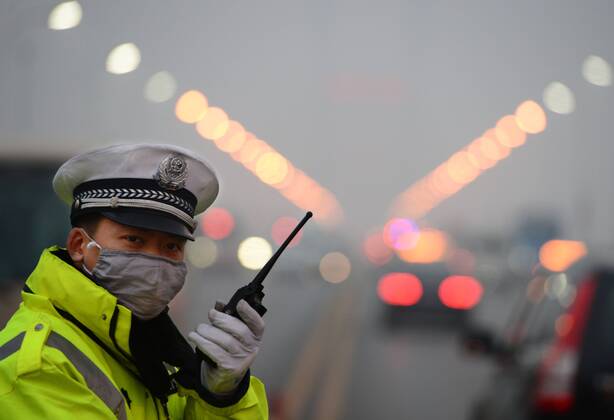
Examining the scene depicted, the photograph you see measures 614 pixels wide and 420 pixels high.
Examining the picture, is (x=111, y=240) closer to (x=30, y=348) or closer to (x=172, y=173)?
(x=172, y=173)

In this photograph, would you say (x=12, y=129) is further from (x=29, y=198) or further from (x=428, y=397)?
(x=428, y=397)

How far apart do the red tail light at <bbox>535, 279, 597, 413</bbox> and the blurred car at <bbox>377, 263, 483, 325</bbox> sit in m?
14.8

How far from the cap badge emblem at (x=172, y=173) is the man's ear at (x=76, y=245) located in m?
0.22

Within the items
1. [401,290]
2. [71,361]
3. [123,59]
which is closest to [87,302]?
[71,361]

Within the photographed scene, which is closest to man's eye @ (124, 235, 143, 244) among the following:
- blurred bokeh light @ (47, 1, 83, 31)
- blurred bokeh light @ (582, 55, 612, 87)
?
blurred bokeh light @ (47, 1, 83, 31)

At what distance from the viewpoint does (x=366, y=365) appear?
→ 15.5 meters

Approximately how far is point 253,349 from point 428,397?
10003 millimetres

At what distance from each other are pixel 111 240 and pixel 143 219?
0.09 metres

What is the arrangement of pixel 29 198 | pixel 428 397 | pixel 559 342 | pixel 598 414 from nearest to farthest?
pixel 598 414
pixel 559 342
pixel 29 198
pixel 428 397

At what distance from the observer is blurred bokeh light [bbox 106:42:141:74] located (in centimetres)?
700

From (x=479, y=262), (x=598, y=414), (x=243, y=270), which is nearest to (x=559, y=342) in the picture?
(x=598, y=414)

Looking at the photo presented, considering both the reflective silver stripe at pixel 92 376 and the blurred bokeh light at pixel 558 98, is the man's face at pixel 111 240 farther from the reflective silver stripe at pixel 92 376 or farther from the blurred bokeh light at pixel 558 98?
the blurred bokeh light at pixel 558 98

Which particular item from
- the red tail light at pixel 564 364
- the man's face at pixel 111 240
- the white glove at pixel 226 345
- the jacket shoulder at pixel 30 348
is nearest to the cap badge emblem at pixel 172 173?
the man's face at pixel 111 240

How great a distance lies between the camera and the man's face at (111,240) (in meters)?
2.54
